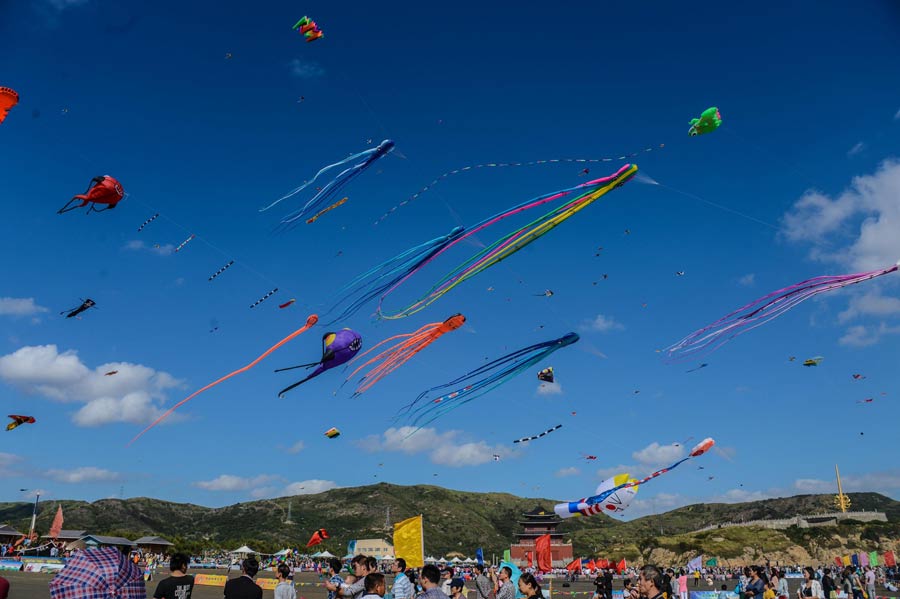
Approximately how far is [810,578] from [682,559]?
2639 inches

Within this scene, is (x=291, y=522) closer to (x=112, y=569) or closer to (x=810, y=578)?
(x=810, y=578)

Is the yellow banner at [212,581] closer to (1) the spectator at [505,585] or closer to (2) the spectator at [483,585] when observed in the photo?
(2) the spectator at [483,585]

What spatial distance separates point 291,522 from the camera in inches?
5049

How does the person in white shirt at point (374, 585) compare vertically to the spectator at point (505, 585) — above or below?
above

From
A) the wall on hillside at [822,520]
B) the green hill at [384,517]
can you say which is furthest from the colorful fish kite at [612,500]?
the wall on hillside at [822,520]

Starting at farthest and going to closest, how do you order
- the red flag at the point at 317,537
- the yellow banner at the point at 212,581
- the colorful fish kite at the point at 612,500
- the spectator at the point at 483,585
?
the yellow banner at the point at 212,581, the red flag at the point at 317,537, the colorful fish kite at the point at 612,500, the spectator at the point at 483,585

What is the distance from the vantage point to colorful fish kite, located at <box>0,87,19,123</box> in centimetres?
1308

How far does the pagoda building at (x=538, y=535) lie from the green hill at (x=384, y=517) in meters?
10.5

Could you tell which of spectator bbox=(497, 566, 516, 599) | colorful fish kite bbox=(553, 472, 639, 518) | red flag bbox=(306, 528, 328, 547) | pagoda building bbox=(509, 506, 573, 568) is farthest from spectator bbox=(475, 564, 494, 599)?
pagoda building bbox=(509, 506, 573, 568)

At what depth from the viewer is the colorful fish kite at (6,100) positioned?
1308cm

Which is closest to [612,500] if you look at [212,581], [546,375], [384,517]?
[546,375]

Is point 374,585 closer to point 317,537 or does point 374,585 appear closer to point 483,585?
point 483,585

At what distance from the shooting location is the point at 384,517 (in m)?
136

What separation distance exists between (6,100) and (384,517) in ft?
440
